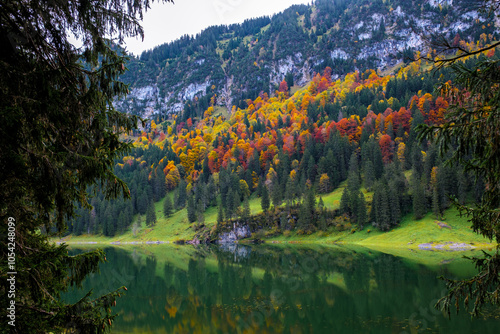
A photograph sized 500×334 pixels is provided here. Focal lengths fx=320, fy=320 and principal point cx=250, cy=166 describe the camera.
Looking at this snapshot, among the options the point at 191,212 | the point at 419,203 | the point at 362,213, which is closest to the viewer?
the point at 419,203

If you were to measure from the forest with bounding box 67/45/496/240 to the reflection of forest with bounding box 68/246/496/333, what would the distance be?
113 ft

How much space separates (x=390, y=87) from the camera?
14650cm

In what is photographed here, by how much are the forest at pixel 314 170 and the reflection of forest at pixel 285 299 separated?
113ft

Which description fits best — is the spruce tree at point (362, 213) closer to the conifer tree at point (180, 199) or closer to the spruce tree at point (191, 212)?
the spruce tree at point (191, 212)

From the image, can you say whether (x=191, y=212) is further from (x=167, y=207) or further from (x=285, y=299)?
(x=285, y=299)

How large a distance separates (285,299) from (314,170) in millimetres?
89749

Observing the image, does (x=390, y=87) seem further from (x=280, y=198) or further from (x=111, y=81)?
(x=111, y=81)

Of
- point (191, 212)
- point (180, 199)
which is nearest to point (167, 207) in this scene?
point (180, 199)

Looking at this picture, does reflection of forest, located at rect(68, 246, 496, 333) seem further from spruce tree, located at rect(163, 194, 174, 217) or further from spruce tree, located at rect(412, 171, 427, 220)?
spruce tree, located at rect(163, 194, 174, 217)

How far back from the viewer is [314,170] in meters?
114

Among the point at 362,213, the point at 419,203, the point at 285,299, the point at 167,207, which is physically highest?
→ the point at 285,299

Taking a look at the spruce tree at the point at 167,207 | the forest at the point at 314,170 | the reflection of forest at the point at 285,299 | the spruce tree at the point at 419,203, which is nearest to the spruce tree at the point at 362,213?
the forest at the point at 314,170

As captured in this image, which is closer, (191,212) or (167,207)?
(191,212)

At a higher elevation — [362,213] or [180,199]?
[180,199]
